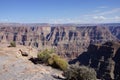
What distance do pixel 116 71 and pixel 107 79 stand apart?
510 inches

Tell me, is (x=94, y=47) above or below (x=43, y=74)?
below

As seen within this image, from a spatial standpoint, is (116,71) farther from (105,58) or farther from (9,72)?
(9,72)

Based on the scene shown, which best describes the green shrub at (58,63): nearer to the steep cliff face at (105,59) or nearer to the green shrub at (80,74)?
the green shrub at (80,74)

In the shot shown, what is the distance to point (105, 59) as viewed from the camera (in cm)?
11850

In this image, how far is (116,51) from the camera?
120188mm

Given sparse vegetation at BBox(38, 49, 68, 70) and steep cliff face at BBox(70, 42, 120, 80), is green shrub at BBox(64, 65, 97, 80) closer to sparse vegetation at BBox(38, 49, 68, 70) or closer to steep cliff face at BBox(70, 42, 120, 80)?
sparse vegetation at BBox(38, 49, 68, 70)

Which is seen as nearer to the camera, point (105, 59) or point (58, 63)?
point (58, 63)

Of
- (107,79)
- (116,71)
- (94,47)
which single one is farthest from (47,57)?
(94,47)

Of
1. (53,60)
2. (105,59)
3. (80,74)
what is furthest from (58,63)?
(105,59)

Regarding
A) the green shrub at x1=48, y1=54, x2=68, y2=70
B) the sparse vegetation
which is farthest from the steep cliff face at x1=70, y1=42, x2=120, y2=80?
the green shrub at x1=48, y1=54, x2=68, y2=70

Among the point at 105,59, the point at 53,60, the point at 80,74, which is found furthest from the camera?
the point at 105,59

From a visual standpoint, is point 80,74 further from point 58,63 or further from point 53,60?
point 53,60

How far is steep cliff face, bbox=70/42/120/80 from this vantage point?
10261 centimetres

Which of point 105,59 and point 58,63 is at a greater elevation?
point 58,63
